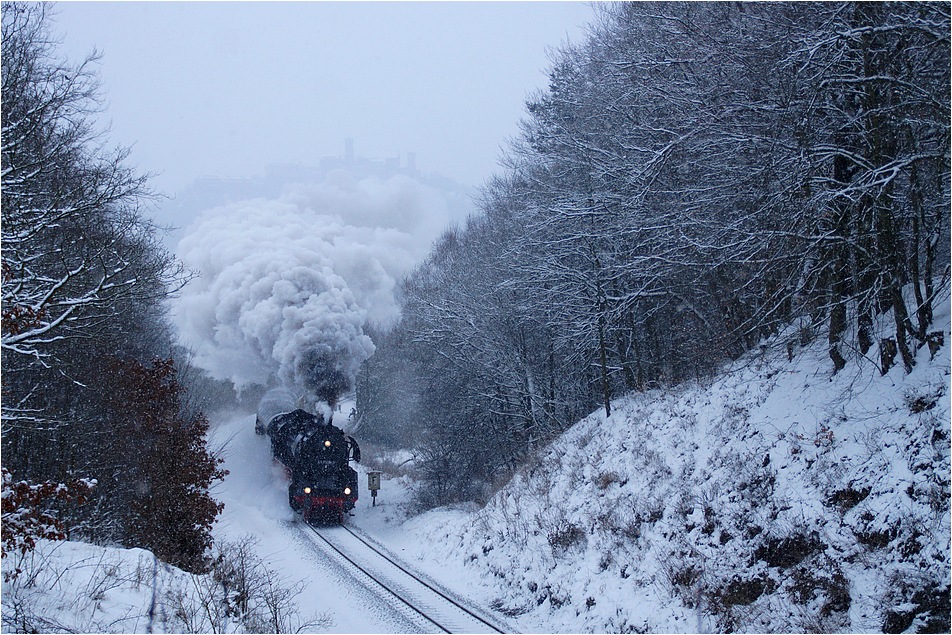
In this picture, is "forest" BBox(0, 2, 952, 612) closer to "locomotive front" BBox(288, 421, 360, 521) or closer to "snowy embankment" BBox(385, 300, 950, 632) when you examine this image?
A: "snowy embankment" BBox(385, 300, 950, 632)

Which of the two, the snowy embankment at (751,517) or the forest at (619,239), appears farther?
the forest at (619,239)

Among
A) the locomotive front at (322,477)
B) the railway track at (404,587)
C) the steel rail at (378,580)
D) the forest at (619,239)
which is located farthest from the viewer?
the locomotive front at (322,477)

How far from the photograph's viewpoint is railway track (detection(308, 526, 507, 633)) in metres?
8.72

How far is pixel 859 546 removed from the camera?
20.5 ft

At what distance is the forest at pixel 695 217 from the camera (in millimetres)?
7223

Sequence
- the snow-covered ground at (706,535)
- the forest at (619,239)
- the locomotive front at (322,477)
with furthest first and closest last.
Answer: the locomotive front at (322,477)
the forest at (619,239)
the snow-covered ground at (706,535)

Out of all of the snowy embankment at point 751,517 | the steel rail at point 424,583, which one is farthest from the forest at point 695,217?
the steel rail at point 424,583

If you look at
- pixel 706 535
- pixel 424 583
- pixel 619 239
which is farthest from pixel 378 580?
pixel 619 239

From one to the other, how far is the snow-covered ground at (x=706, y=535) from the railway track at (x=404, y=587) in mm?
381

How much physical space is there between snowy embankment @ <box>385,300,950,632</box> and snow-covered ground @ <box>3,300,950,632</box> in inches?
0.9

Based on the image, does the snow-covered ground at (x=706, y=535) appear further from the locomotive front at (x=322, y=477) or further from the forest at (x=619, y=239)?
the locomotive front at (x=322, y=477)

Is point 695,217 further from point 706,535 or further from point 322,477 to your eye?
point 322,477

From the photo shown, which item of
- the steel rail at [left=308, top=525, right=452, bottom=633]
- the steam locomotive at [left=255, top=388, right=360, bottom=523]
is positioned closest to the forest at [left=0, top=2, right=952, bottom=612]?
the steel rail at [left=308, top=525, right=452, bottom=633]

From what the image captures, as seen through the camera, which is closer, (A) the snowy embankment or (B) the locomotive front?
(A) the snowy embankment
